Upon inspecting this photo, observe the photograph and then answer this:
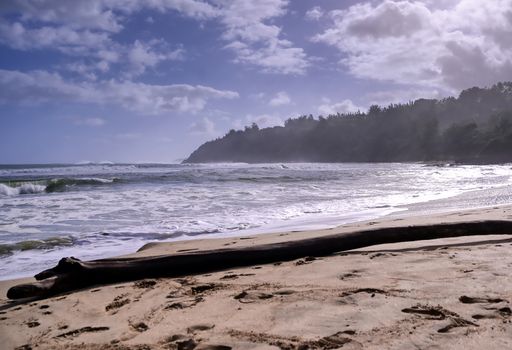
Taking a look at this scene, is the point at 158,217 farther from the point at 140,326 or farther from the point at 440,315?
the point at 440,315

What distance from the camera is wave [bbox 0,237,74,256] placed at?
19.0 ft

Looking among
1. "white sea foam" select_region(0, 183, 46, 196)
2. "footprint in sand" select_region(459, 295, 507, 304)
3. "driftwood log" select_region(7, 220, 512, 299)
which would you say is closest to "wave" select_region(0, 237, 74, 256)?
"driftwood log" select_region(7, 220, 512, 299)

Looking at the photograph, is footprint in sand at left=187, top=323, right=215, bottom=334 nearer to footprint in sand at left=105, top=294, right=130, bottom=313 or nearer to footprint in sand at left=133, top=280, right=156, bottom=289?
footprint in sand at left=105, top=294, right=130, bottom=313

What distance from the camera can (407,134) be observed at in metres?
69.2

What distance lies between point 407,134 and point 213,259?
70.4 m

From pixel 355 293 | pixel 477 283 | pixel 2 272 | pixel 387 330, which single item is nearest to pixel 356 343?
pixel 387 330

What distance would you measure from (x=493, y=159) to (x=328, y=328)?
46895mm

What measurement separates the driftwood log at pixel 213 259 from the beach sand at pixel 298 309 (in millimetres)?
136

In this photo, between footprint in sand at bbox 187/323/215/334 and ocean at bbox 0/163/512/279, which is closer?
footprint in sand at bbox 187/323/215/334

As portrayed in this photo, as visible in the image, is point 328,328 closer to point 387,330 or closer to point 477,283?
point 387,330

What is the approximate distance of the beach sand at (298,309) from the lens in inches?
81.4

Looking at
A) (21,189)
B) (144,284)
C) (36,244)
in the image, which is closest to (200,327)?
(144,284)

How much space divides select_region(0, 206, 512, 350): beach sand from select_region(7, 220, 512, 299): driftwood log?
0.14 m

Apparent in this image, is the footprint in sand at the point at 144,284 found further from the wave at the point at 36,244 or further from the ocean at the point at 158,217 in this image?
the wave at the point at 36,244
